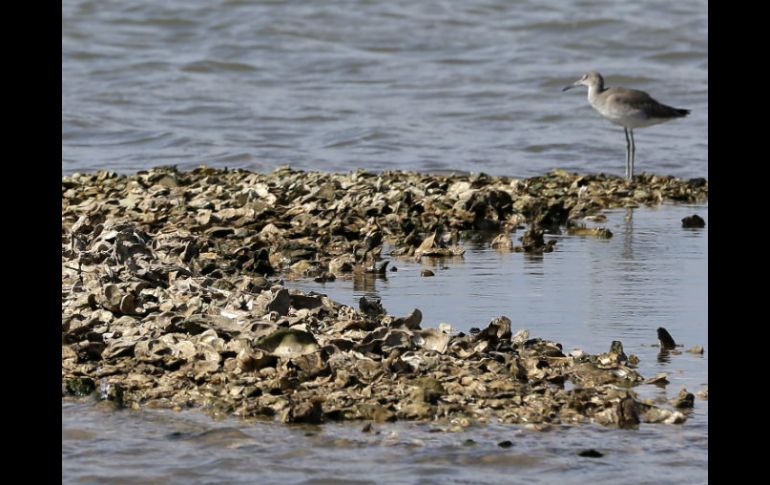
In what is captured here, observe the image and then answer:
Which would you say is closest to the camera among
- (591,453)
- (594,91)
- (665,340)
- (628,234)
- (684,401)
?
(591,453)

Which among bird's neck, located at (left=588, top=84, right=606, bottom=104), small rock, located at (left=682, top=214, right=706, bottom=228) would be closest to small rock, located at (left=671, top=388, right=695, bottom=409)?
small rock, located at (left=682, top=214, right=706, bottom=228)

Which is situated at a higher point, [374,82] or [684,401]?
[374,82]

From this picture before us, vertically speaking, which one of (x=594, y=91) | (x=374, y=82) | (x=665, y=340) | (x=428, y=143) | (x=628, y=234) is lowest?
(x=665, y=340)

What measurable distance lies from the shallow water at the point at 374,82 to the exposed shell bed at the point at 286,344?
5406 mm

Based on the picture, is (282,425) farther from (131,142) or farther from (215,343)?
(131,142)

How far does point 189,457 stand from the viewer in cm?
479

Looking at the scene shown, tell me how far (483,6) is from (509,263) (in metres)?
17.0

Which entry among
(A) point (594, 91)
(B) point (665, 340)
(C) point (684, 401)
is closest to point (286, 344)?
(C) point (684, 401)

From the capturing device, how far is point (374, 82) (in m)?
19.9

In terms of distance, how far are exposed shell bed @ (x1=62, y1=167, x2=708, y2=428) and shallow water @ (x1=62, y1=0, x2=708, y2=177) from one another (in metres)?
5.41

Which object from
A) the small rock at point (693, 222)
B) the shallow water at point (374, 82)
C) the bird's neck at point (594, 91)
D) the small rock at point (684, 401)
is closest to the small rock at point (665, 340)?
the small rock at point (684, 401)

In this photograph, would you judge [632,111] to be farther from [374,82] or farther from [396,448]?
[396,448]

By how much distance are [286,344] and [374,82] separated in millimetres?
14464
